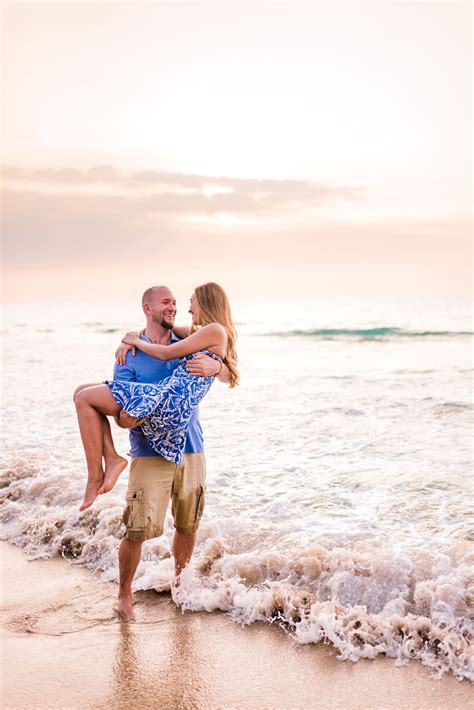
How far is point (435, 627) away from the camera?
414 cm

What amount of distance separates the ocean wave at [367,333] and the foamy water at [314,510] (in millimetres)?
14105

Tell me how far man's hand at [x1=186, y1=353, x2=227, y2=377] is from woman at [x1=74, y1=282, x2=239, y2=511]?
0.04 metres

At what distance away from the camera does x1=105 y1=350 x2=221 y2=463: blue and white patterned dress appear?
4109mm

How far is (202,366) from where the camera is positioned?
13.9ft

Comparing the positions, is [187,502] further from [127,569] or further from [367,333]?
[367,333]

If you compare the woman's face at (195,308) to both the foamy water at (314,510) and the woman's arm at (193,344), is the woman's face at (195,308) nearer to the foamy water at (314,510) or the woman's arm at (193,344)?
the woman's arm at (193,344)

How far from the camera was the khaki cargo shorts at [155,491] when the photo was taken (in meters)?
4.33

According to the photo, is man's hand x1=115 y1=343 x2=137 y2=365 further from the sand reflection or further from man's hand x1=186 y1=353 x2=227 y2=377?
the sand reflection

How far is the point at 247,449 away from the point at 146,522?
4.68 meters

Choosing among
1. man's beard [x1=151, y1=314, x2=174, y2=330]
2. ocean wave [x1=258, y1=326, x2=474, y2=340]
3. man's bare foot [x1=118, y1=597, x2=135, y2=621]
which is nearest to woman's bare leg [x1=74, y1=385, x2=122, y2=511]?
man's beard [x1=151, y1=314, x2=174, y2=330]

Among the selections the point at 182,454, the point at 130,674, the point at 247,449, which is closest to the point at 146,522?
the point at 182,454

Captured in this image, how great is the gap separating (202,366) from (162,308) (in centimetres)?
52

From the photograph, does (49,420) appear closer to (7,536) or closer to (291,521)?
(7,536)

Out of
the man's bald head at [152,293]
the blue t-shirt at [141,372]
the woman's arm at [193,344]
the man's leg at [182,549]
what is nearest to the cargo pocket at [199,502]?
the man's leg at [182,549]
